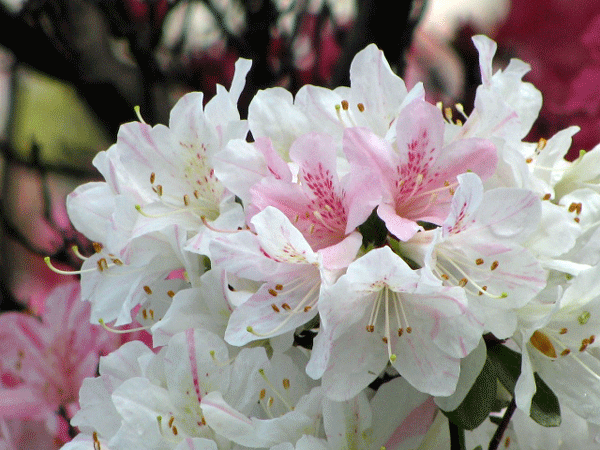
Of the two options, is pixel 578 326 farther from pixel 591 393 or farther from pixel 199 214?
pixel 199 214

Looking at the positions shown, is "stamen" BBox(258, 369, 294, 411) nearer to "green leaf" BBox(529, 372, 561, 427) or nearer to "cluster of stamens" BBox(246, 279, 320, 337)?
"cluster of stamens" BBox(246, 279, 320, 337)

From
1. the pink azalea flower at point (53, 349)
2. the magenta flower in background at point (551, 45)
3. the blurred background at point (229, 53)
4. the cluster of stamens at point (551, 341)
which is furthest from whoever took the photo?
the magenta flower in background at point (551, 45)

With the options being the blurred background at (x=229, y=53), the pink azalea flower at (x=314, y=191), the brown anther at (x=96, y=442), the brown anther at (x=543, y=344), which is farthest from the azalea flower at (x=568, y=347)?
the blurred background at (x=229, y=53)

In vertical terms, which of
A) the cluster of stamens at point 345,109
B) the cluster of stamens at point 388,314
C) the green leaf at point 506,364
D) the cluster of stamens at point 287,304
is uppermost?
the cluster of stamens at point 345,109

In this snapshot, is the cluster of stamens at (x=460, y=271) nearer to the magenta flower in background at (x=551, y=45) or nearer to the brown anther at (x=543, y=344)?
the brown anther at (x=543, y=344)

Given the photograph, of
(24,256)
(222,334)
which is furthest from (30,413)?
(24,256)

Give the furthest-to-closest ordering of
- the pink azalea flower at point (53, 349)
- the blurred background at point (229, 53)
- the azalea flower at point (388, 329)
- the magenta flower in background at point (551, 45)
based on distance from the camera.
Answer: the magenta flower in background at point (551, 45), the blurred background at point (229, 53), the pink azalea flower at point (53, 349), the azalea flower at point (388, 329)

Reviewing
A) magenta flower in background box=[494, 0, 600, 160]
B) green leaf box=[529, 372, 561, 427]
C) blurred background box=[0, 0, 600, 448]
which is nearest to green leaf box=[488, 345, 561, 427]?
green leaf box=[529, 372, 561, 427]
